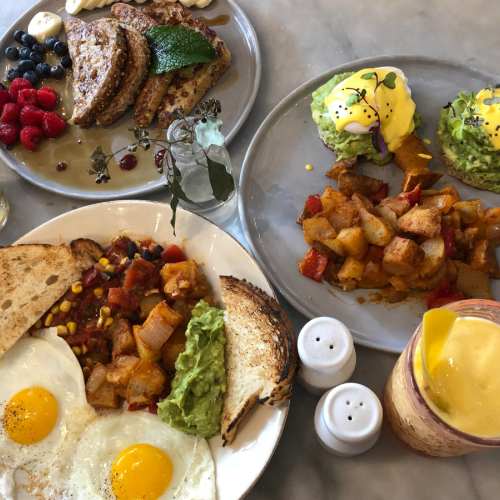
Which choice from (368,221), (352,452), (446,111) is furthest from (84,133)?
(352,452)

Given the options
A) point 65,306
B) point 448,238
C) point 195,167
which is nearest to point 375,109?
point 448,238

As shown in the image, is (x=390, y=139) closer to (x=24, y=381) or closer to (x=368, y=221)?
(x=368, y=221)

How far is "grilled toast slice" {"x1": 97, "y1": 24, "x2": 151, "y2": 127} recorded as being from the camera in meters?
3.06

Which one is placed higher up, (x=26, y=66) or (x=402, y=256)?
(x=26, y=66)

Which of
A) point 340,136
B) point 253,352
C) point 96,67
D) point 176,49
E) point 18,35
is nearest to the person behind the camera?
point 253,352

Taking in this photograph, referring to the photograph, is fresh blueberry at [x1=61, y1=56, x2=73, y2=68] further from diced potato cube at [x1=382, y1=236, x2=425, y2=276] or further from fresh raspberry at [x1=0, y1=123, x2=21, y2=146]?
diced potato cube at [x1=382, y1=236, x2=425, y2=276]

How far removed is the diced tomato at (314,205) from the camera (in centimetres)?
260

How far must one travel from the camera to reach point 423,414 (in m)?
1.62

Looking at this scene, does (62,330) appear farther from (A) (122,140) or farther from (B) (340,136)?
(B) (340,136)

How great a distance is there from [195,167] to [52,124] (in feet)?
4.19

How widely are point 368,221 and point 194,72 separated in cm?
174

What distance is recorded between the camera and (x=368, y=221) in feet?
7.79

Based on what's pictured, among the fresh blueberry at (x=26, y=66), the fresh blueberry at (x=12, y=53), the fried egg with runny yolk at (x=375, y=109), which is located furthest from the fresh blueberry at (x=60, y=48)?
the fried egg with runny yolk at (x=375, y=109)

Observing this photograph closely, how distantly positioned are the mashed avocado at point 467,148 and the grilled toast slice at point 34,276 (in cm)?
235
